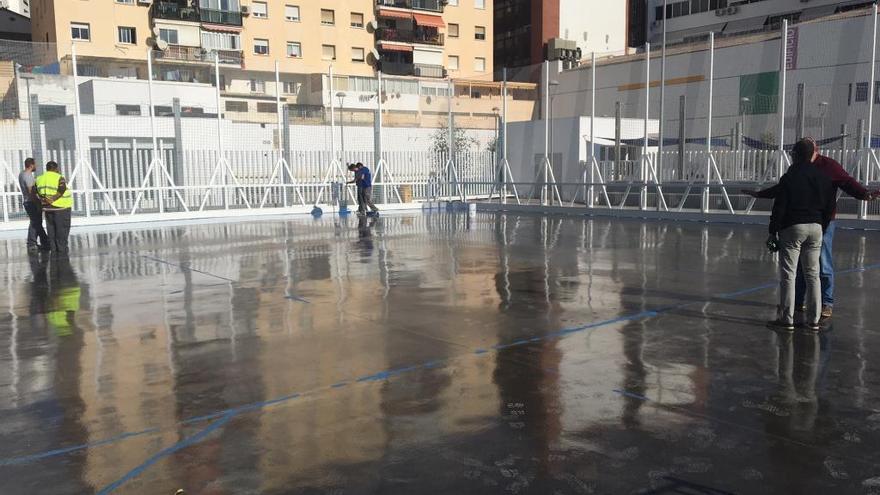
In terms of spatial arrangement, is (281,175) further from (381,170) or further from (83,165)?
(83,165)

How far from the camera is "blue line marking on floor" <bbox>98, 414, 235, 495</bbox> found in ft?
11.9

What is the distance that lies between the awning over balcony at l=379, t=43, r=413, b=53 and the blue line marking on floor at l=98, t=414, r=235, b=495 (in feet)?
178

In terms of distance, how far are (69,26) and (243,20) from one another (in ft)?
36.4

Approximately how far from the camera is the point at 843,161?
1678cm

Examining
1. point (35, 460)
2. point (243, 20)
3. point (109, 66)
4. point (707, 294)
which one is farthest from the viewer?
point (243, 20)

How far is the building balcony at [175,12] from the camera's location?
157 ft

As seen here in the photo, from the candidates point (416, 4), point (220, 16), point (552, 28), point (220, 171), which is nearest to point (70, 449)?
point (220, 171)

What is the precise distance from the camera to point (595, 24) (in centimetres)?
6200

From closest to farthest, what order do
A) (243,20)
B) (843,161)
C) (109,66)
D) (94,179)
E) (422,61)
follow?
(843,161) < (94,179) < (109,66) < (243,20) < (422,61)

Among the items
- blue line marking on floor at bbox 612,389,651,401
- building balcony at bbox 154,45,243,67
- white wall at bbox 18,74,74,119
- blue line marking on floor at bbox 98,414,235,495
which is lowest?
blue line marking on floor at bbox 98,414,235,495

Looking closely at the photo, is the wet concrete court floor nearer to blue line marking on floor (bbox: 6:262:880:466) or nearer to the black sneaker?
blue line marking on floor (bbox: 6:262:880:466)

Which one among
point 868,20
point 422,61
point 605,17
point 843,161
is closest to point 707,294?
point 843,161

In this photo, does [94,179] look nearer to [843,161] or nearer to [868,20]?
[843,161]

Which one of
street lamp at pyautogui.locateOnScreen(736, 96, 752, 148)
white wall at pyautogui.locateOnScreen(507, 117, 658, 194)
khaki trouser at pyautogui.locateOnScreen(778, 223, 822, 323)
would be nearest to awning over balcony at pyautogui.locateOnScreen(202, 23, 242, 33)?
white wall at pyautogui.locateOnScreen(507, 117, 658, 194)
